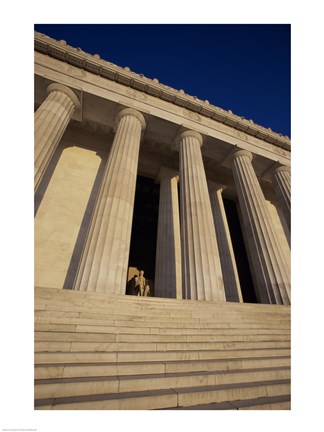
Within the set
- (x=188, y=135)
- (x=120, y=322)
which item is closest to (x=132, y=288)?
(x=120, y=322)

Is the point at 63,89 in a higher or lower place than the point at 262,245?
higher

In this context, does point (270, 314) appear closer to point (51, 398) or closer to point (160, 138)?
point (51, 398)

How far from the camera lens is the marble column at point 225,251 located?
19219 millimetres

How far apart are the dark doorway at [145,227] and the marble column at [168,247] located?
444 centimetres

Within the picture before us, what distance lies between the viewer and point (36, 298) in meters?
7.09

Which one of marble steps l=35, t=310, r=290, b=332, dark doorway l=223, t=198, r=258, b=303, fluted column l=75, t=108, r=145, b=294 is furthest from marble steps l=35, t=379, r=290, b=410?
dark doorway l=223, t=198, r=258, b=303

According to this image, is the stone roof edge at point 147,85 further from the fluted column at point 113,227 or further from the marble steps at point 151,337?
the marble steps at point 151,337

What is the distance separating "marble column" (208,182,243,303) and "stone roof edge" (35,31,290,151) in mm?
7188

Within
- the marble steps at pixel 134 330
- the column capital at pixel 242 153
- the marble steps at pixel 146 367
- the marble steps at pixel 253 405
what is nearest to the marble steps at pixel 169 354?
the marble steps at pixel 146 367

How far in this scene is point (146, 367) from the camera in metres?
4.87

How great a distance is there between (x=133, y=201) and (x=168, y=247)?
20.8 ft

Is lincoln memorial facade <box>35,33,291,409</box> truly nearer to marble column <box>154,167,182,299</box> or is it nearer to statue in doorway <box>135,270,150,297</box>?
marble column <box>154,167,182,299</box>

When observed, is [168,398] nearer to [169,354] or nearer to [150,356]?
[150,356]

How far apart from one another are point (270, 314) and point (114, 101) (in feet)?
60.4
